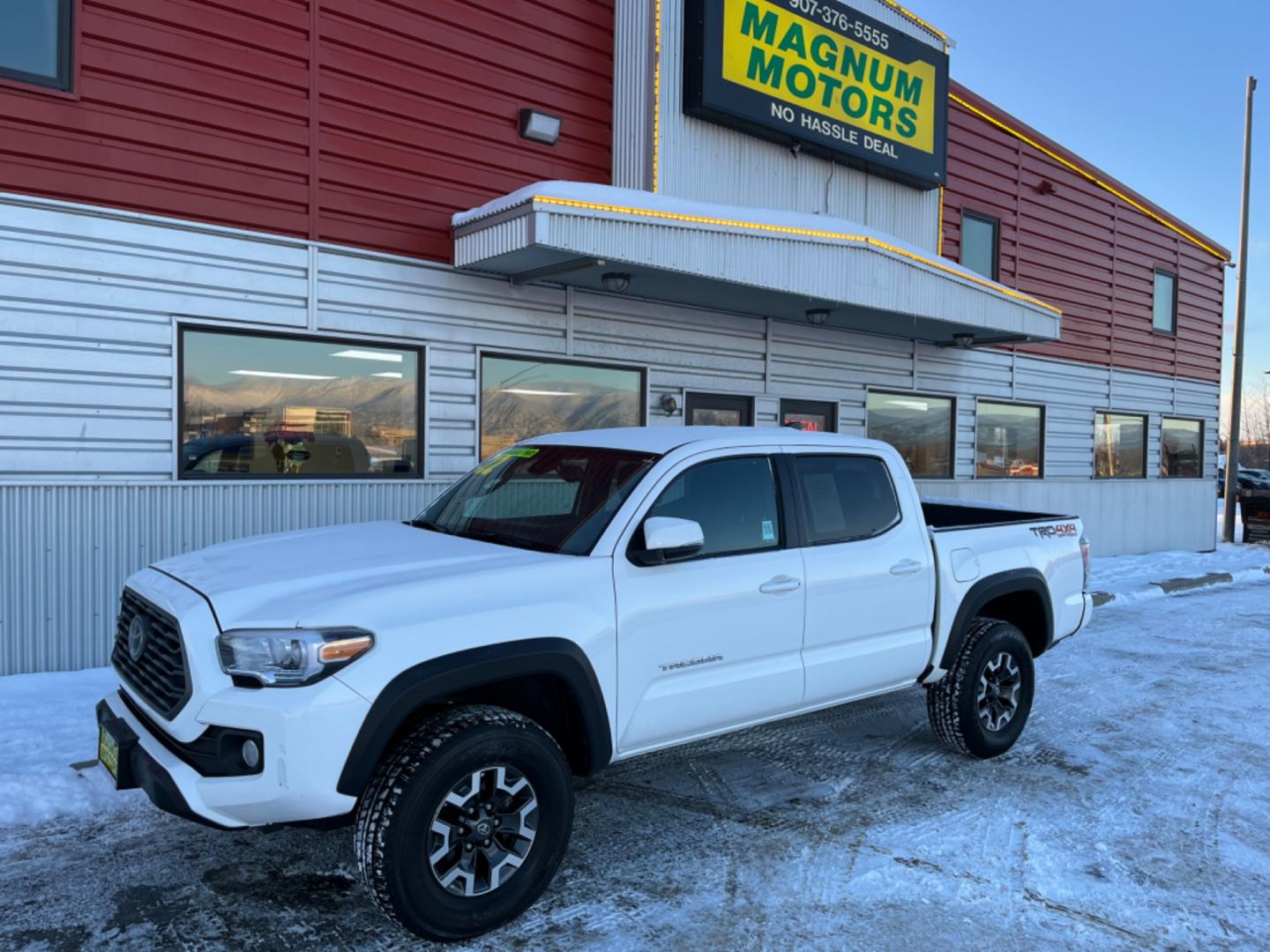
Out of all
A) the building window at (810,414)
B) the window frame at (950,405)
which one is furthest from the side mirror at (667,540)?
the window frame at (950,405)

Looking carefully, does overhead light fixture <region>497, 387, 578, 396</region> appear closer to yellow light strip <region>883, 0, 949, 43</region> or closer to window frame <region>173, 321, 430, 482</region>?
window frame <region>173, 321, 430, 482</region>

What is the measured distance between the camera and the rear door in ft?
14.4

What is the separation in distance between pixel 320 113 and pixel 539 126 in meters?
2.08

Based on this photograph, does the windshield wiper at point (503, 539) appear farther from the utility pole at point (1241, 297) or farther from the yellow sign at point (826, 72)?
the utility pole at point (1241, 297)

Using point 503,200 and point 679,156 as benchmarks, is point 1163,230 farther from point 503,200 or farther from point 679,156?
point 503,200

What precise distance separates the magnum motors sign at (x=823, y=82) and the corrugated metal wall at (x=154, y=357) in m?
2.34

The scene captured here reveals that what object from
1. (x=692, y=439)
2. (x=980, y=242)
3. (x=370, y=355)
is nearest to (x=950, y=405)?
(x=980, y=242)

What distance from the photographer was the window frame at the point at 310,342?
7156 millimetres

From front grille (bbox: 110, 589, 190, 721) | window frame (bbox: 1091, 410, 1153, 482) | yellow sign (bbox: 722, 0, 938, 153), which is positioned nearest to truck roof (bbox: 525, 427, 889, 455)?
front grille (bbox: 110, 589, 190, 721)

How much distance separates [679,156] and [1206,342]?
14.9 m

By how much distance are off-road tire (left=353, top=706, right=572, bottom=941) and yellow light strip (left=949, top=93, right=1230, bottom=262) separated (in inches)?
500

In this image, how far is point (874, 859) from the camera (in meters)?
3.92

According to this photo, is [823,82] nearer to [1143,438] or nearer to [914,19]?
[914,19]

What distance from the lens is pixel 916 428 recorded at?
13258 millimetres
